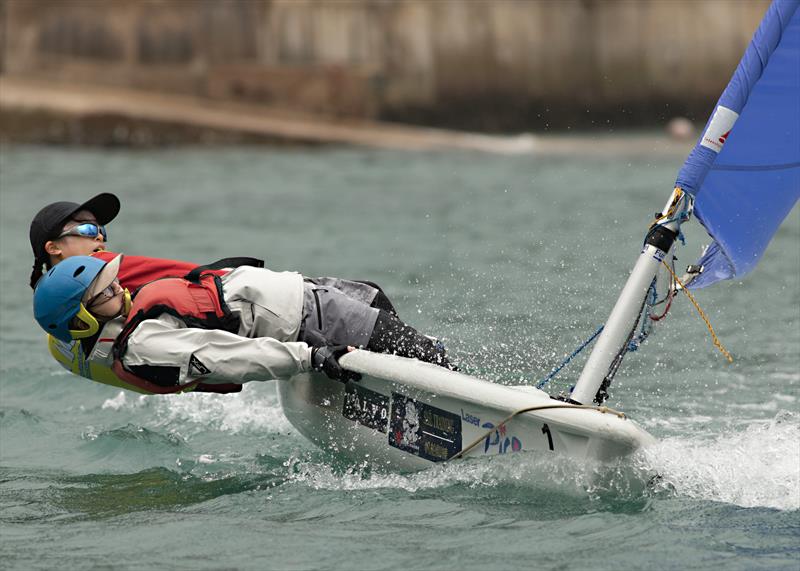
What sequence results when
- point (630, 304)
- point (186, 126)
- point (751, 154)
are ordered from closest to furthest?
point (630, 304), point (751, 154), point (186, 126)

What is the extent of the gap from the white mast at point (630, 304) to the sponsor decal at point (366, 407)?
0.83m

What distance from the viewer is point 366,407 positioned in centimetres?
547

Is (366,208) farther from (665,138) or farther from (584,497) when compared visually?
(584,497)

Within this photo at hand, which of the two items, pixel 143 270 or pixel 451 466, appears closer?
pixel 451 466

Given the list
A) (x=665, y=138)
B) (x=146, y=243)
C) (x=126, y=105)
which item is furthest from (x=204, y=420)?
(x=665, y=138)

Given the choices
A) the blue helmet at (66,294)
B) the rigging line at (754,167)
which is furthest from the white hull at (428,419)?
the rigging line at (754,167)

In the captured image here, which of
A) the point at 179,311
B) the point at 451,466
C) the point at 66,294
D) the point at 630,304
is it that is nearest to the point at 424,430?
the point at 451,466

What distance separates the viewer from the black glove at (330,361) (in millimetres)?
5191

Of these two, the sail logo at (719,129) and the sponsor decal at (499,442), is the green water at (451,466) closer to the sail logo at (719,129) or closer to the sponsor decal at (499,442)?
the sponsor decal at (499,442)

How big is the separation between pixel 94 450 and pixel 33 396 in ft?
3.96

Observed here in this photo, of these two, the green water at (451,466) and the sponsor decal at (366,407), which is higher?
the sponsor decal at (366,407)

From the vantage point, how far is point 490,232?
12203 millimetres

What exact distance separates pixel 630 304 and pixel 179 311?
5.90ft

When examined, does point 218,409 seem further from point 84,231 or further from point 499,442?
point 499,442
